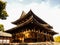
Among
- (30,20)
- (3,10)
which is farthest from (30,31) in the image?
(3,10)

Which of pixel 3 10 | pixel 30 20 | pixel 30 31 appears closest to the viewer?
pixel 3 10

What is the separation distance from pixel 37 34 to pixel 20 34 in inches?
133

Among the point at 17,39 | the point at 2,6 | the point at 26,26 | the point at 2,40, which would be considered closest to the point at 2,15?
the point at 2,6

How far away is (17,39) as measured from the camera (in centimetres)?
2434

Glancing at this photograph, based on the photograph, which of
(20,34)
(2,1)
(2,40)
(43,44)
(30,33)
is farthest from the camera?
(2,40)

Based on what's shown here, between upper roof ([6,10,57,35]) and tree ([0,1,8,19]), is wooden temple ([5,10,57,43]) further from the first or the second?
tree ([0,1,8,19])

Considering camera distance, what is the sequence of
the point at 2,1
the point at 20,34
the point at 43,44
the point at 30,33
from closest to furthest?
the point at 43,44, the point at 2,1, the point at 30,33, the point at 20,34

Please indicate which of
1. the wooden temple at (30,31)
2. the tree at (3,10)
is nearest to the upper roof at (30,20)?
the wooden temple at (30,31)

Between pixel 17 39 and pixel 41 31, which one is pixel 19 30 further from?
pixel 41 31

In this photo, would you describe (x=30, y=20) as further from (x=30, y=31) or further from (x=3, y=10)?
Answer: (x=3, y=10)

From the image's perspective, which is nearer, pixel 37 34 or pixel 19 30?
pixel 37 34

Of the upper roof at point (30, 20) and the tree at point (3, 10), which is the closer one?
the tree at point (3, 10)

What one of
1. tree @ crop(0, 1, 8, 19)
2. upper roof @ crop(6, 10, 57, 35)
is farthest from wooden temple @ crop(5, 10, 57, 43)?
tree @ crop(0, 1, 8, 19)

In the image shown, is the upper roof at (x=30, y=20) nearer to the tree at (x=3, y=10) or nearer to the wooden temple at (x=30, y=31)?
the wooden temple at (x=30, y=31)
